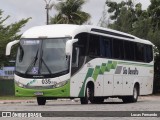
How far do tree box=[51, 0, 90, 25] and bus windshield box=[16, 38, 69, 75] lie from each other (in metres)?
34.3

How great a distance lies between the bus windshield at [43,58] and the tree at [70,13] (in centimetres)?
3434

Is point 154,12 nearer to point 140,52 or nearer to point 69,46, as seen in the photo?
point 140,52

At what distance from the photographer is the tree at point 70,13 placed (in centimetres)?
5638

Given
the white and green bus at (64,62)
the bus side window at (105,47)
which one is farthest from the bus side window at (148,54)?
the bus side window at (105,47)

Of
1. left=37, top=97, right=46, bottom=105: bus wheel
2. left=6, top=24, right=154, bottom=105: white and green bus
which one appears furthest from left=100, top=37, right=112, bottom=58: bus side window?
left=37, top=97, right=46, bottom=105: bus wheel

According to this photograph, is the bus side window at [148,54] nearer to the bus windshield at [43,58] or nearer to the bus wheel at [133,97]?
the bus wheel at [133,97]

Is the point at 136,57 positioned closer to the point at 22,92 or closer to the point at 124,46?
the point at 124,46

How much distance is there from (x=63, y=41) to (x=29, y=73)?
2020 mm

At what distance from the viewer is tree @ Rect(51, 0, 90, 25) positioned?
185 ft

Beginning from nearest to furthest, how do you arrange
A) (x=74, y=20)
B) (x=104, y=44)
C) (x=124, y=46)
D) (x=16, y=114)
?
(x=16, y=114) < (x=104, y=44) < (x=124, y=46) < (x=74, y=20)

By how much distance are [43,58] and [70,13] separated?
116 feet

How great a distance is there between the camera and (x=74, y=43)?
71.3 ft

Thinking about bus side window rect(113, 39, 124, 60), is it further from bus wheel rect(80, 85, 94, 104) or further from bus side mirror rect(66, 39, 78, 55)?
bus side mirror rect(66, 39, 78, 55)

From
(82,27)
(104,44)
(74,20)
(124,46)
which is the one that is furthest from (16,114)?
(74,20)
